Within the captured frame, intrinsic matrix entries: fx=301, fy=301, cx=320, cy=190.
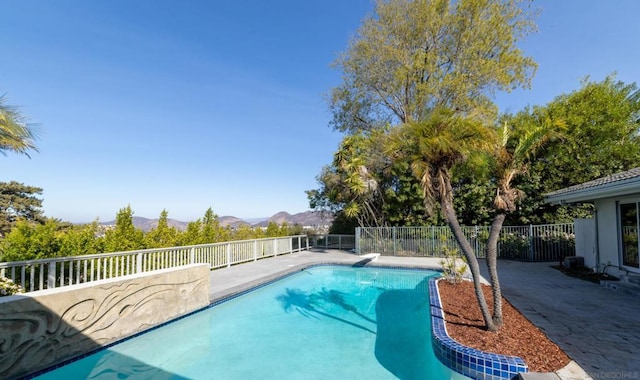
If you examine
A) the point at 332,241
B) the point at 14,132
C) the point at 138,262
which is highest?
the point at 14,132

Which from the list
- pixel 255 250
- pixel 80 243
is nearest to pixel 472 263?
pixel 80 243

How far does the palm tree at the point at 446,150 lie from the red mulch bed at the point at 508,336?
25 centimetres

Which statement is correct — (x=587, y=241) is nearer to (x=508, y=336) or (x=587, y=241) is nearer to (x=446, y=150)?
(x=508, y=336)

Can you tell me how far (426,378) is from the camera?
3631 mm

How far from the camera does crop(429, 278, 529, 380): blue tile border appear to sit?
9.78ft

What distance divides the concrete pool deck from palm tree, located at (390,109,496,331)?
1.02 m

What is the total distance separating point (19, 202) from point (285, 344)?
24832mm

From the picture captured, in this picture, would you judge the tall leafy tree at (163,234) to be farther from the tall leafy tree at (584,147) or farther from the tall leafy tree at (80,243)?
the tall leafy tree at (584,147)

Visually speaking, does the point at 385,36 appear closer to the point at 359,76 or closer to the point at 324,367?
the point at 359,76

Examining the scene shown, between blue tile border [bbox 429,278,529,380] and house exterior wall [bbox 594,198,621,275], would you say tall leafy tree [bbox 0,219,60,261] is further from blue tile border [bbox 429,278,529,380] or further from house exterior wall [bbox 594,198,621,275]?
house exterior wall [bbox 594,198,621,275]

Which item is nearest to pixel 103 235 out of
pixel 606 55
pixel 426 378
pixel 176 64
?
pixel 176 64

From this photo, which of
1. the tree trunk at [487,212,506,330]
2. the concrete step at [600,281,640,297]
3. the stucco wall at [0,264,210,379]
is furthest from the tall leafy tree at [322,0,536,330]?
the stucco wall at [0,264,210,379]

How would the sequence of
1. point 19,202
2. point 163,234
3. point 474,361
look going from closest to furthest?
point 474,361 < point 163,234 < point 19,202

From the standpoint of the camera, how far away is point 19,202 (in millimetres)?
20062
